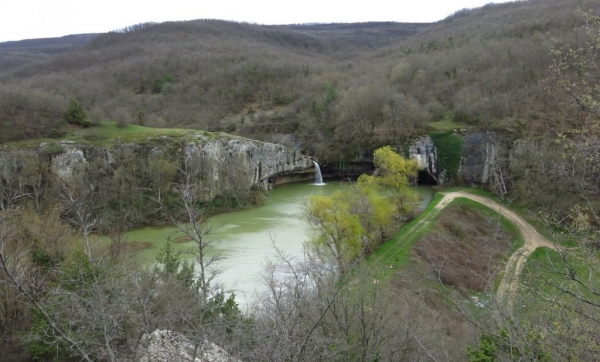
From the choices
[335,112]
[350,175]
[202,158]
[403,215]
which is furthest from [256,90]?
[403,215]

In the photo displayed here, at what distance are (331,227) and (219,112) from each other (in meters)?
43.6

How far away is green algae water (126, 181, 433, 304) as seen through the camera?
19.4 metres

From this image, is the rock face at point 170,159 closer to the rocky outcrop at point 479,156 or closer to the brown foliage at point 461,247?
the rocky outcrop at point 479,156

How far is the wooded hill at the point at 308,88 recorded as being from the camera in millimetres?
35938

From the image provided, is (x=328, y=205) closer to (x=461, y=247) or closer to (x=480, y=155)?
(x=461, y=247)

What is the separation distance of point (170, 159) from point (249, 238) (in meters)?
10.9

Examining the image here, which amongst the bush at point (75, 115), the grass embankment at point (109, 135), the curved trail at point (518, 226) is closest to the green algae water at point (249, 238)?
the curved trail at point (518, 226)

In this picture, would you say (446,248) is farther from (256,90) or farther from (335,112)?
(256,90)

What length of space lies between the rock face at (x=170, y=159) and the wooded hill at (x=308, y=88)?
129 inches

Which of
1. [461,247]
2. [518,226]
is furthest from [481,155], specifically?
[461,247]

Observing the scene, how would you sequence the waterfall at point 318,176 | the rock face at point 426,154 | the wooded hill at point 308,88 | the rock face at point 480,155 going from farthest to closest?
the waterfall at point 318,176 → the rock face at point 426,154 → the wooded hill at point 308,88 → the rock face at point 480,155

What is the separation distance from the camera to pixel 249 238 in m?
25.2

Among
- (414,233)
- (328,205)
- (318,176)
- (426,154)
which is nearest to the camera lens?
(328,205)

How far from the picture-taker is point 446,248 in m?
22.4
